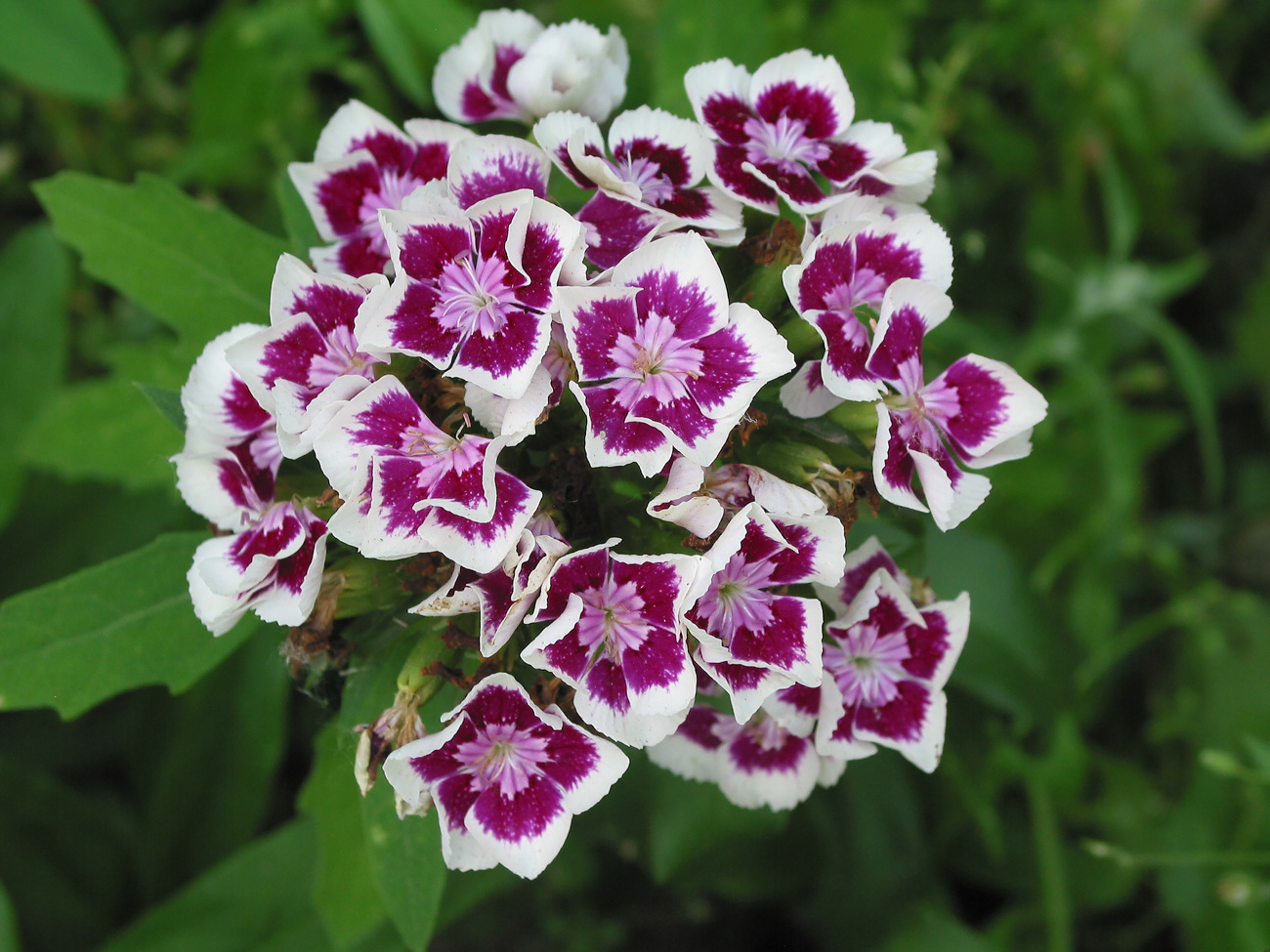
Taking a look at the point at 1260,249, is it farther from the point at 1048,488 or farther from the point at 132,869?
the point at 132,869

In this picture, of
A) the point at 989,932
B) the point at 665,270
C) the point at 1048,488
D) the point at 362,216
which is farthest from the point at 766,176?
the point at 989,932

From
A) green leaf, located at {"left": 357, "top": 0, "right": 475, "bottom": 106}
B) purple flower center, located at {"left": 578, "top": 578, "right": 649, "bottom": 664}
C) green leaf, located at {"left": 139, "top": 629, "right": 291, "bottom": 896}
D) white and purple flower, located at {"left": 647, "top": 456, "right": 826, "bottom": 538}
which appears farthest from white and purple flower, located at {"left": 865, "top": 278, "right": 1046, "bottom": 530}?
green leaf, located at {"left": 139, "top": 629, "right": 291, "bottom": 896}

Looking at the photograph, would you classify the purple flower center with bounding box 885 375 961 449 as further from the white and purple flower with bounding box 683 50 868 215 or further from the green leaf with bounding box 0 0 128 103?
the green leaf with bounding box 0 0 128 103

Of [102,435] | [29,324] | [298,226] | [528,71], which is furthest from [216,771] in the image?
[528,71]

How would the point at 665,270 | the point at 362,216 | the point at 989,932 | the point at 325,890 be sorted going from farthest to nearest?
the point at 989,932 < the point at 325,890 < the point at 362,216 < the point at 665,270

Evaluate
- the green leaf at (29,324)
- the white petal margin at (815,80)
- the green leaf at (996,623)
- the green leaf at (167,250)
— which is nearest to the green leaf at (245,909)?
the green leaf at (29,324)

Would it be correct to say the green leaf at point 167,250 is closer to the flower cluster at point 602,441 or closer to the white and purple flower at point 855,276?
the flower cluster at point 602,441

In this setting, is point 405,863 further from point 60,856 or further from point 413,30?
point 413,30
